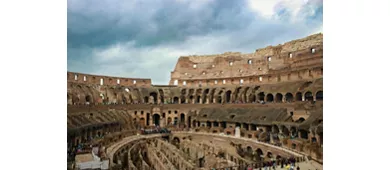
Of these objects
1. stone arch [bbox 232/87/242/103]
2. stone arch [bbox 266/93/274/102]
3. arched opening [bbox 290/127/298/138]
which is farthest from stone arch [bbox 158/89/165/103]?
arched opening [bbox 290/127/298/138]

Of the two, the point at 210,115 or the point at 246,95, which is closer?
the point at 210,115

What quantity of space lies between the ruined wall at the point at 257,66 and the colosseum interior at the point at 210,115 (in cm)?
15

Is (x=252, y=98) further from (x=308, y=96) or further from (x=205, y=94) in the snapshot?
(x=205, y=94)

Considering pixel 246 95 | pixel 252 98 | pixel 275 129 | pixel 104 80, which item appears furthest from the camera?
pixel 104 80

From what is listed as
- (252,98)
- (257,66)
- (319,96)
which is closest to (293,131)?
(319,96)

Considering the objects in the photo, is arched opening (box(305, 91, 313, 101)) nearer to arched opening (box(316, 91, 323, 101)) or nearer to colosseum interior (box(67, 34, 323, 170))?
colosseum interior (box(67, 34, 323, 170))

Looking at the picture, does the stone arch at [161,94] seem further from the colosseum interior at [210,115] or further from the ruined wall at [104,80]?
the ruined wall at [104,80]

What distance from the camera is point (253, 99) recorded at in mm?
35125

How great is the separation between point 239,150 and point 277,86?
1203 cm

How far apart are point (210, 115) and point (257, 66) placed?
11.1 m

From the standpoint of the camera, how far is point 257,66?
38156 millimetres
